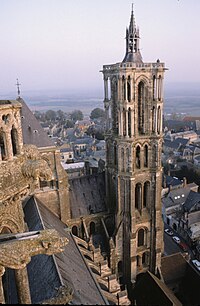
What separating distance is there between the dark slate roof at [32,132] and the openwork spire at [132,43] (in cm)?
986

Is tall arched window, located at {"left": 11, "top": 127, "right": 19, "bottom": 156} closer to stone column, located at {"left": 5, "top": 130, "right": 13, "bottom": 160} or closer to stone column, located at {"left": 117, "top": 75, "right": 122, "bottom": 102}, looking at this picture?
stone column, located at {"left": 5, "top": 130, "right": 13, "bottom": 160}

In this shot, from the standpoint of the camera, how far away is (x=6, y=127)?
26.8 ft

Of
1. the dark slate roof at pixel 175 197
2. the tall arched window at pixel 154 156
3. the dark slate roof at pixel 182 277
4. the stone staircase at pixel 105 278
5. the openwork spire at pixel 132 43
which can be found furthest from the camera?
the dark slate roof at pixel 175 197

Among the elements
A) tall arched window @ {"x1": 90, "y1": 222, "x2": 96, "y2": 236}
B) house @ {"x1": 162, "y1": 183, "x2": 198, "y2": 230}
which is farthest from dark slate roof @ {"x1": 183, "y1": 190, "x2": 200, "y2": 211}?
tall arched window @ {"x1": 90, "y1": 222, "x2": 96, "y2": 236}

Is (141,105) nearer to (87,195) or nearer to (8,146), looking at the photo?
(87,195)

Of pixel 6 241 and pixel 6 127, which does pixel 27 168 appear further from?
pixel 6 241

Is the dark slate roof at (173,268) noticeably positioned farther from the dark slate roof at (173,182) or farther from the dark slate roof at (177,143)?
the dark slate roof at (177,143)

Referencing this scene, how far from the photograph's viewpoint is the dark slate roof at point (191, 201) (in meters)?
44.9

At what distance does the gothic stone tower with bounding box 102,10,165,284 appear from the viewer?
2402cm

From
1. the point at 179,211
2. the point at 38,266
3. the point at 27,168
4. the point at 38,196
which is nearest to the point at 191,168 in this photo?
the point at 179,211

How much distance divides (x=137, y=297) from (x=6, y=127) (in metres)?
23.3

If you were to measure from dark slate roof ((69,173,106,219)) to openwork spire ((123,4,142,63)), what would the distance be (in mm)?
12223

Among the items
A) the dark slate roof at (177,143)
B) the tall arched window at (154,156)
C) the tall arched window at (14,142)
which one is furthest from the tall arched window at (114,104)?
the dark slate roof at (177,143)

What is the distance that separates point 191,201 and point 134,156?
2537cm
